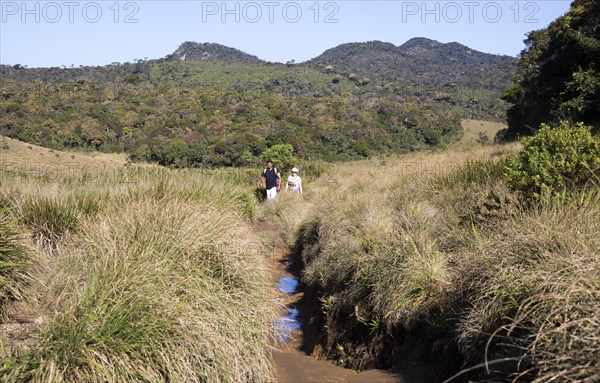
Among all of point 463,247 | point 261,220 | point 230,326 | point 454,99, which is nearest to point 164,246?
point 230,326

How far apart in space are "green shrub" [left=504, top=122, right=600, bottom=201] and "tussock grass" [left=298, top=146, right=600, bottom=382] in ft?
0.99

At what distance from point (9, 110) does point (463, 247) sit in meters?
62.9

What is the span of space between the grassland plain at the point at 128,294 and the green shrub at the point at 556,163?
362cm

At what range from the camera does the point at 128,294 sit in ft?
14.8

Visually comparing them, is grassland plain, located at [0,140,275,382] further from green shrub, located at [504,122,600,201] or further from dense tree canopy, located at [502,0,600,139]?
dense tree canopy, located at [502,0,600,139]

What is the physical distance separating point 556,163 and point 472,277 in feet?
9.41

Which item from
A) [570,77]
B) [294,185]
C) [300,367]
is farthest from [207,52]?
[300,367]

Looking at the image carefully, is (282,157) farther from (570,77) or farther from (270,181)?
(570,77)

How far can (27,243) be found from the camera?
599 centimetres

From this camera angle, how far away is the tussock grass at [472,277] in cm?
342

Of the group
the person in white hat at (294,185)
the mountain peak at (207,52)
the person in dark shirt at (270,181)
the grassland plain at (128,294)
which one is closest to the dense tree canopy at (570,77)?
the person in white hat at (294,185)

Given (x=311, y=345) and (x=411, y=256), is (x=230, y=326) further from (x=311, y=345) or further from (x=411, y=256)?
(x=311, y=345)

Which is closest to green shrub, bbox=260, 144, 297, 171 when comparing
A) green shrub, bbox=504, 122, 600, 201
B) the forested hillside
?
green shrub, bbox=504, 122, 600, 201

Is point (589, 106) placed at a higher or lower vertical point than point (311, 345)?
higher
